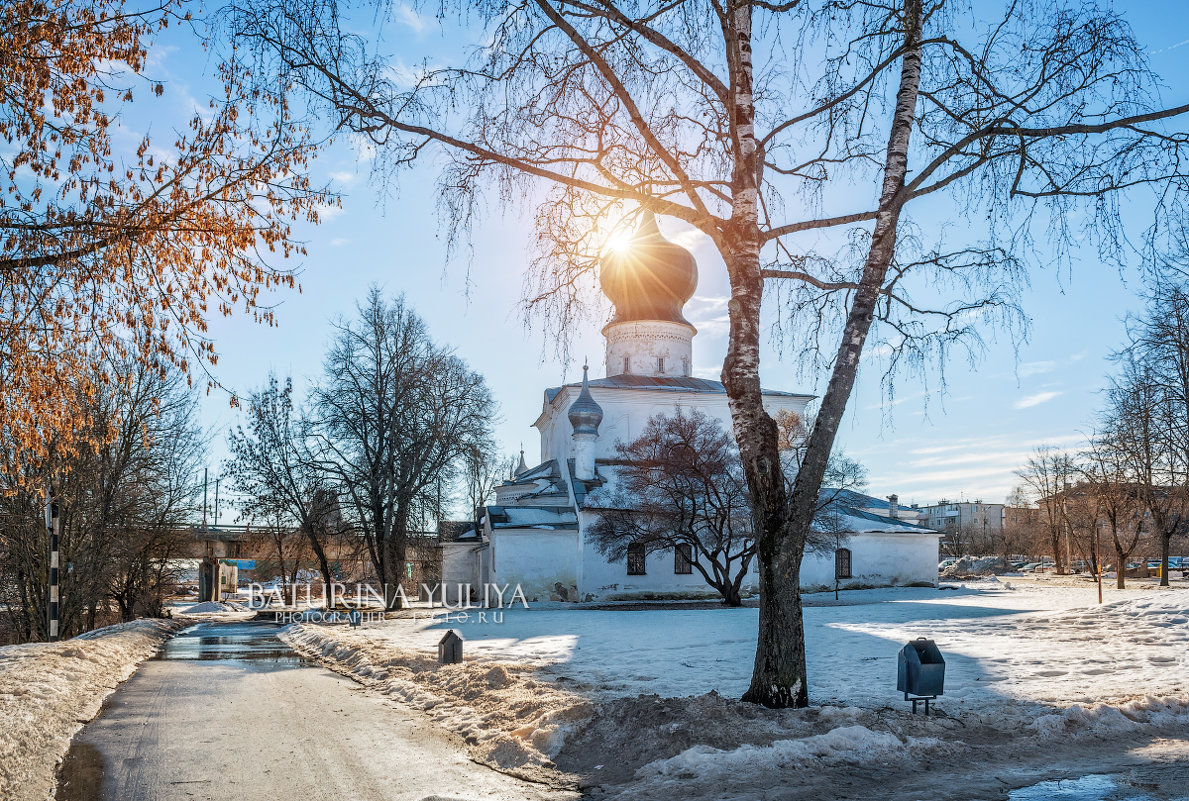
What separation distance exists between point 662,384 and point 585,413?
504 cm

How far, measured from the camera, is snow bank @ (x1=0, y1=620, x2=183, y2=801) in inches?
263

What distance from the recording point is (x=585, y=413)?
1486 inches

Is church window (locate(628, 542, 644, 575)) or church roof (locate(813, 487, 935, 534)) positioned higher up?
church roof (locate(813, 487, 935, 534))

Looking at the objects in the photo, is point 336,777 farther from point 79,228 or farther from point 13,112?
point 13,112

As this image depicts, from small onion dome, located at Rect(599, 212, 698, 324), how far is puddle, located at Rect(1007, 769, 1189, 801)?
32.8 meters

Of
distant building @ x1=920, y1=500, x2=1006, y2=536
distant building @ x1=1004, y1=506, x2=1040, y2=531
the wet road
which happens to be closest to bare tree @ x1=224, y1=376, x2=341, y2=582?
the wet road

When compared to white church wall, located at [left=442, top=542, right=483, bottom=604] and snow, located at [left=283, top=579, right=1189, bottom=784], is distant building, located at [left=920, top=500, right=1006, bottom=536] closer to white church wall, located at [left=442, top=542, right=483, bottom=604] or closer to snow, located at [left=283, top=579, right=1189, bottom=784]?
white church wall, located at [left=442, top=542, right=483, bottom=604]

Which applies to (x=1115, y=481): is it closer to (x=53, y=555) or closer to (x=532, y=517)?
(x=532, y=517)

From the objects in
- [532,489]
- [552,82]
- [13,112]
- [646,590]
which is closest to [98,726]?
[13,112]

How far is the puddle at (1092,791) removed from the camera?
5250 mm

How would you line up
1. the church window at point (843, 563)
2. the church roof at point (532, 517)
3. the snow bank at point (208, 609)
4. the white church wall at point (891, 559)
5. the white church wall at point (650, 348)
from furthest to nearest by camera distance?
1. the white church wall at point (650, 348)
2. the snow bank at point (208, 609)
3. the white church wall at point (891, 559)
4. the church window at point (843, 563)
5. the church roof at point (532, 517)

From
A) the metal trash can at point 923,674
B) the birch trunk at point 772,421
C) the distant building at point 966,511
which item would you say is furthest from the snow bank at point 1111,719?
the distant building at point 966,511

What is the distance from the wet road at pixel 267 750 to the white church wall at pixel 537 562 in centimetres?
2272

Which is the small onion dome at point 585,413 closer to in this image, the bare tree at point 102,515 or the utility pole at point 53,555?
the bare tree at point 102,515
